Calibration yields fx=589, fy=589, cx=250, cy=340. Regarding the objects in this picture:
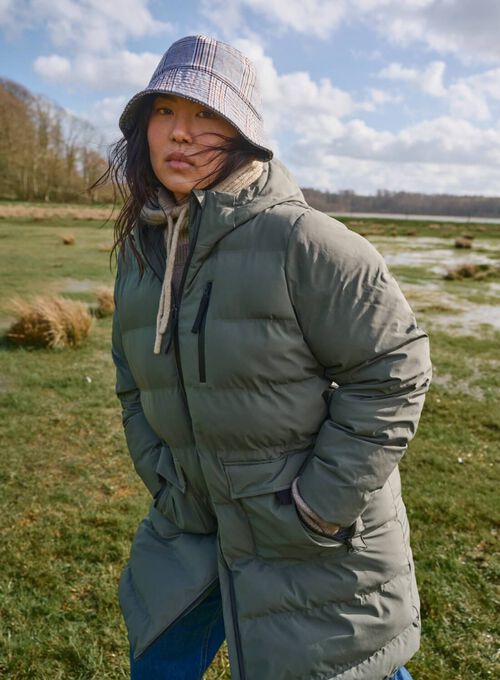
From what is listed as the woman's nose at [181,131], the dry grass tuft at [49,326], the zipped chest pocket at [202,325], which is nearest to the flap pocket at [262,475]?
the zipped chest pocket at [202,325]

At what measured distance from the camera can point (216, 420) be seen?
1533mm

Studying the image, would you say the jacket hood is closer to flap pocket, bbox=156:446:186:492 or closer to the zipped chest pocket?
the zipped chest pocket

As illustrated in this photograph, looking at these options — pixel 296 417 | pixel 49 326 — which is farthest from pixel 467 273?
pixel 296 417

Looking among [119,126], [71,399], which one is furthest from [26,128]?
[119,126]

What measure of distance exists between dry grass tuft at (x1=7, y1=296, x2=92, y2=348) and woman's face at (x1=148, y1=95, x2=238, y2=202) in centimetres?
623

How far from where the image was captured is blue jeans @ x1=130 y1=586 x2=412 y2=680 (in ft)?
5.85

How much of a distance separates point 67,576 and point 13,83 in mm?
101587

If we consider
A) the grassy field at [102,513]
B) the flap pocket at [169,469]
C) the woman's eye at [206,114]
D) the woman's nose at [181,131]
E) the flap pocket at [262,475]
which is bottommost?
the grassy field at [102,513]

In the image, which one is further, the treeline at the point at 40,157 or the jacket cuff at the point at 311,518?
the treeline at the point at 40,157

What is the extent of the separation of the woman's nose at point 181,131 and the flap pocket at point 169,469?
3.02ft

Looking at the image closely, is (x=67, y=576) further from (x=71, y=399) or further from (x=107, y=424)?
(x=71, y=399)

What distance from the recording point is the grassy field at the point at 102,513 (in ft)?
8.95

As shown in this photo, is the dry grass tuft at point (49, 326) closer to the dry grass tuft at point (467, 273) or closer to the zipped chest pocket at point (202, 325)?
the zipped chest pocket at point (202, 325)

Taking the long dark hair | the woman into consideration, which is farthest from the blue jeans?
the long dark hair
